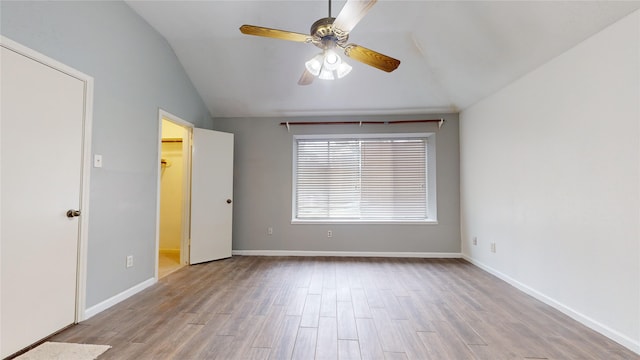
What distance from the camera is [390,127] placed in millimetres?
4406

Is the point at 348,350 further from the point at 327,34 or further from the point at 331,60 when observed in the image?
the point at 327,34

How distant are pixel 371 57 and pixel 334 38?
0.35 meters

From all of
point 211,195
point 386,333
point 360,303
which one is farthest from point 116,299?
point 386,333

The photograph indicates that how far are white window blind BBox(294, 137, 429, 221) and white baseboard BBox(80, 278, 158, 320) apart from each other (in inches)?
88.9

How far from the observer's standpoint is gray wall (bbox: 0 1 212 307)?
1991 mm

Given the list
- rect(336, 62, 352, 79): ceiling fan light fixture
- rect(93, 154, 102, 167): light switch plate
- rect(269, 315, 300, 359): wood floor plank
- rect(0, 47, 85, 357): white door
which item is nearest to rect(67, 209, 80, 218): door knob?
rect(0, 47, 85, 357): white door

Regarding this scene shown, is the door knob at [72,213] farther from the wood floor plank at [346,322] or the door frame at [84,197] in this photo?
the wood floor plank at [346,322]

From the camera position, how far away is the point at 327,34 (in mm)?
1877

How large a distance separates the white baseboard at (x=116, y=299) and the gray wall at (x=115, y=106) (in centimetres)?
4

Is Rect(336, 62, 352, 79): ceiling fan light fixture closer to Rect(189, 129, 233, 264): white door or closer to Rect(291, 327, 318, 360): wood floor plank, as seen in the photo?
Rect(291, 327, 318, 360): wood floor plank

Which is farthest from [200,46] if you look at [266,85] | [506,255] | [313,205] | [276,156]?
[506,255]

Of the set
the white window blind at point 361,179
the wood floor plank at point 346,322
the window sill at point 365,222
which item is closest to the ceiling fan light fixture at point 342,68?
the wood floor plank at point 346,322

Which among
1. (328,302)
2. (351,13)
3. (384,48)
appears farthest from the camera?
(384,48)

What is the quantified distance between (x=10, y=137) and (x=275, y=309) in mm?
2240
